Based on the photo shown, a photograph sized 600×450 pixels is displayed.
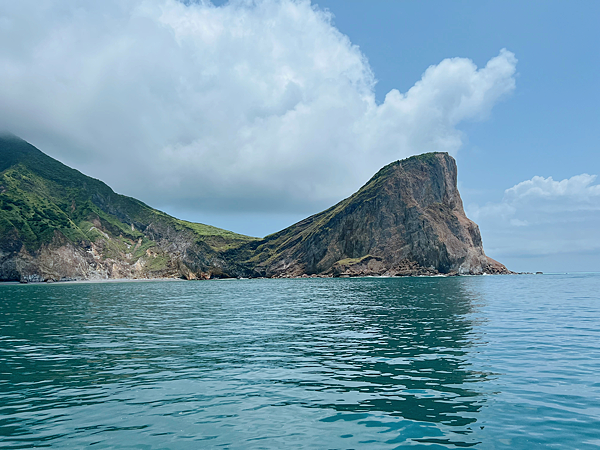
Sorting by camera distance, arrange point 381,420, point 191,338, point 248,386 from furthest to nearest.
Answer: point 191,338 → point 248,386 → point 381,420

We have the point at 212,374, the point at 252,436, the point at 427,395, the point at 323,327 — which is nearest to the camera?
the point at 252,436

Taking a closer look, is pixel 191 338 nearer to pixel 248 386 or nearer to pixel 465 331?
pixel 248 386

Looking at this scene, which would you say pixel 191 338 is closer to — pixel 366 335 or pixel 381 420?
pixel 366 335

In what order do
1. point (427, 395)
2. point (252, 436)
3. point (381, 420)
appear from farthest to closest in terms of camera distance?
point (427, 395) < point (381, 420) < point (252, 436)

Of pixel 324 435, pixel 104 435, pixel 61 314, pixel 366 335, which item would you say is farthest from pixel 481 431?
pixel 61 314

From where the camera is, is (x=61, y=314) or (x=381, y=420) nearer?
(x=381, y=420)

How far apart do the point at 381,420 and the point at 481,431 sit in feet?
10.3

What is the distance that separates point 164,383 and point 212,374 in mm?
2438

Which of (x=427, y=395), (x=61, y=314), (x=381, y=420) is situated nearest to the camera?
(x=381, y=420)

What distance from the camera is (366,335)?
30.2 meters

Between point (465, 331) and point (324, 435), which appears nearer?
point (324, 435)

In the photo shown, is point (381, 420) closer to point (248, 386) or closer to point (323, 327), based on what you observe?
point (248, 386)

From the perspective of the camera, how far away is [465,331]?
31.3 m

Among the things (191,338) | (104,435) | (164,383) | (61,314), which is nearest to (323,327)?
(191,338)
